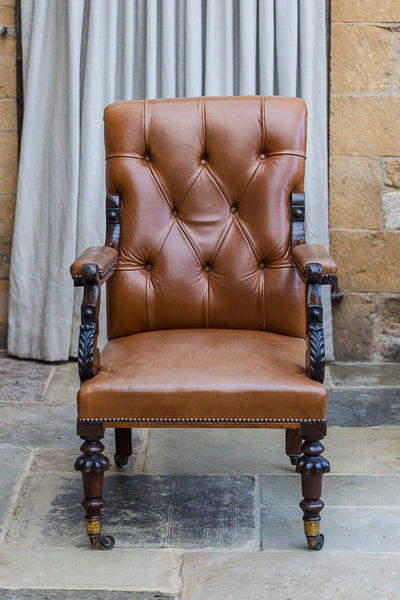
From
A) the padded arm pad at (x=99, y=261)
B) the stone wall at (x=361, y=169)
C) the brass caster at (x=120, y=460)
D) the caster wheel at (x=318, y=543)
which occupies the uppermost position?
the stone wall at (x=361, y=169)

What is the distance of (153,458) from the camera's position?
2.61 metres

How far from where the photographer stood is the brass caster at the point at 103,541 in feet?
6.73

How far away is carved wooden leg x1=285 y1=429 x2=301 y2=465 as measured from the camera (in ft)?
8.19

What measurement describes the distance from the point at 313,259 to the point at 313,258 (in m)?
0.01

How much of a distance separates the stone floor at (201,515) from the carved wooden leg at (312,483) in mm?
47

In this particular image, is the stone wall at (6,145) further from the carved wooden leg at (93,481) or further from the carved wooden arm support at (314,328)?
the carved wooden arm support at (314,328)

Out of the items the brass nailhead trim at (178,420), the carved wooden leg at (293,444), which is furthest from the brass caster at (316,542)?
the carved wooden leg at (293,444)

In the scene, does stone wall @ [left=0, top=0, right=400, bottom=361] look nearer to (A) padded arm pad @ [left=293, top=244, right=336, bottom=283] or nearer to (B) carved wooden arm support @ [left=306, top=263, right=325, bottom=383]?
(A) padded arm pad @ [left=293, top=244, right=336, bottom=283]

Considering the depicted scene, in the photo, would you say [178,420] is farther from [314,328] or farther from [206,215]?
[206,215]

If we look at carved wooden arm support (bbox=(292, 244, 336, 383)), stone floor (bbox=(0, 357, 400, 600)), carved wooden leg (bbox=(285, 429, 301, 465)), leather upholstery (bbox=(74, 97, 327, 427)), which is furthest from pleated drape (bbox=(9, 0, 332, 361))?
carved wooden arm support (bbox=(292, 244, 336, 383))

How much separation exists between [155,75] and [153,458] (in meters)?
1.57

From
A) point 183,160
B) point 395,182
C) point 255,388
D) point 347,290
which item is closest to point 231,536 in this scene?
point 255,388

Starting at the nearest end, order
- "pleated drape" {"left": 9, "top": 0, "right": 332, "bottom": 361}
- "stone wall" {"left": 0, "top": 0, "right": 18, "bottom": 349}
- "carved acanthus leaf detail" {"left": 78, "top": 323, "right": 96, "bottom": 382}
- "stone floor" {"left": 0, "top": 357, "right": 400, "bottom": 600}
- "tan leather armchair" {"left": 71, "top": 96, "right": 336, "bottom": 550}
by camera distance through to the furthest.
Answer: "stone floor" {"left": 0, "top": 357, "right": 400, "bottom": 600}
"carved acanthus leaf detail" {"left": 78, "top": 323, "right": 96, "bottom": 382}
"tan leather armchair" {"left": 71, "top": 96, "right": 336, "bottom": 550}
"pleated drape" {"left": 9, "top": 0, "right": 332, "bottom": 361}
"stone wall" {"left": 0, "top": 0, "right": 18, "bottom": 349}

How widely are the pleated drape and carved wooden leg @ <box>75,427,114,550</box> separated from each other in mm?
1547
